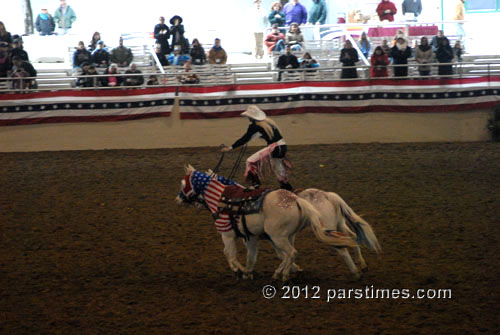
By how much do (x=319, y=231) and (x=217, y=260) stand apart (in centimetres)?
184

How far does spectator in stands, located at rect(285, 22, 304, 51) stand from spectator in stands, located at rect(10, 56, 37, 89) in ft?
24.4

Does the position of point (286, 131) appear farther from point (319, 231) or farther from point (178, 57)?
point (319, 231)

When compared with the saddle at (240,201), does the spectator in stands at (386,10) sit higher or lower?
higher

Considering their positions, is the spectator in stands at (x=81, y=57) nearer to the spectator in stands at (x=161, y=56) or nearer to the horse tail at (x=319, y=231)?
the spectator in stands at (x=161, y=56)

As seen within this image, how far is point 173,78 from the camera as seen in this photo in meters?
17.3

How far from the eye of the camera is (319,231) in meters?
6.01

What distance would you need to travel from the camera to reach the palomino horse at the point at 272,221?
6105 mm

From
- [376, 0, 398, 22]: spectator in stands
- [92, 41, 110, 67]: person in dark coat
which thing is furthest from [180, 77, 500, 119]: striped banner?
[376, 0, 398, 22]: spectator in stands

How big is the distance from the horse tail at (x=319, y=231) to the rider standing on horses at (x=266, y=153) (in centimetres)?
249

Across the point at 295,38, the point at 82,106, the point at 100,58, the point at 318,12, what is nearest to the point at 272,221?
the point at 82,106

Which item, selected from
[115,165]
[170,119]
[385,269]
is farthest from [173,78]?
[385,269]

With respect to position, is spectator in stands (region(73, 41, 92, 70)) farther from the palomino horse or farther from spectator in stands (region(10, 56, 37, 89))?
the palomino horse

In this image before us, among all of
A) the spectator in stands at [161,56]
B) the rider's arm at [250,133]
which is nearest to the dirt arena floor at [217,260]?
the rider's arm at [250,133]

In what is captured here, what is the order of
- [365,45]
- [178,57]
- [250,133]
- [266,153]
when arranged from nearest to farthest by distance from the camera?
1. [250,133]
2. [266,153]
3. [178,57]
4. [365,45]
